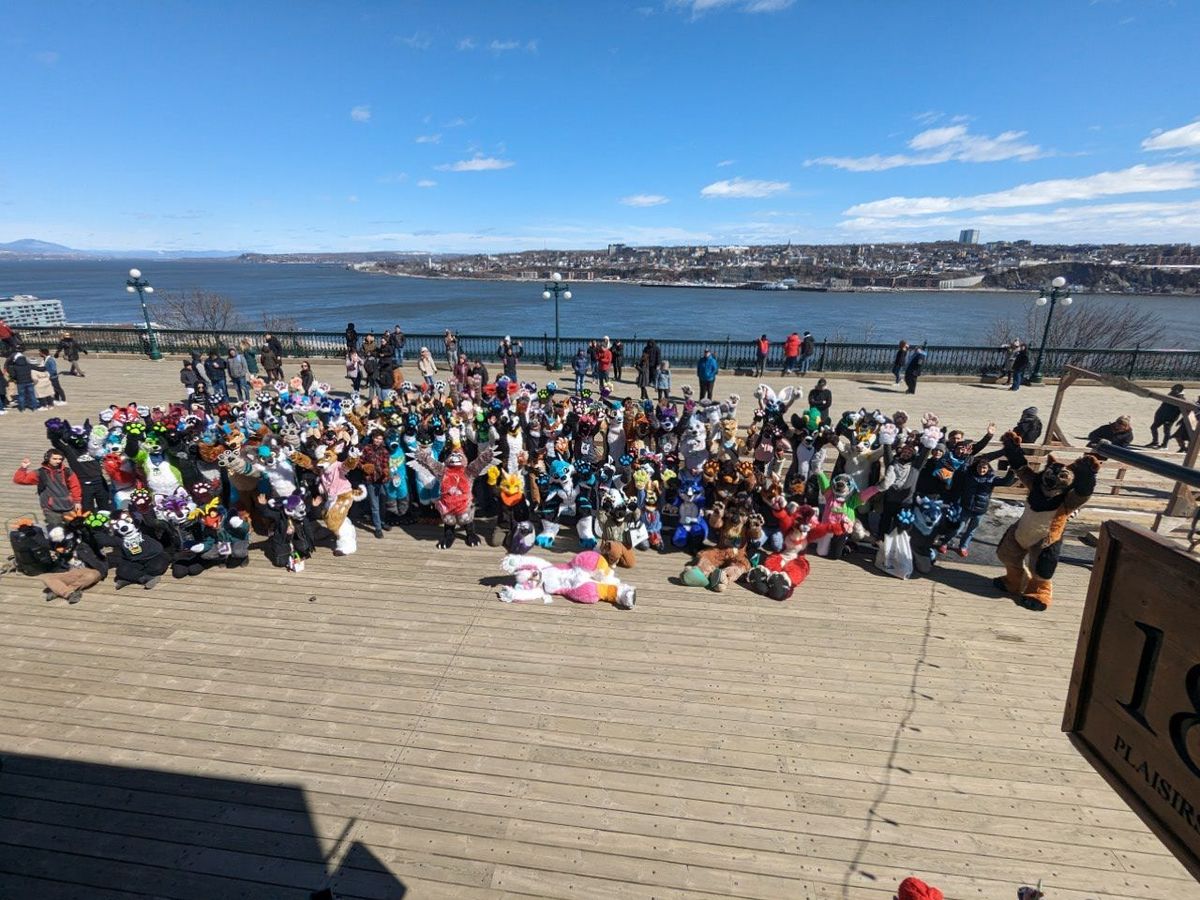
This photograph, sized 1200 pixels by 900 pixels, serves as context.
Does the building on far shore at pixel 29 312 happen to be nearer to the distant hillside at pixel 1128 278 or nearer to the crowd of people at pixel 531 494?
the crowd of people at pixel 531 494

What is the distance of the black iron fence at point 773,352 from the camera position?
63.7ft

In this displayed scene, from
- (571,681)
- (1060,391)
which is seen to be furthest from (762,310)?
(571,681)

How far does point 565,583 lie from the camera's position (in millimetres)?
6949

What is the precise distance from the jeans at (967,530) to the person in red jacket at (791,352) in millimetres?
12166

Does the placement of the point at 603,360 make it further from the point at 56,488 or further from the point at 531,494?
the point at 56,488

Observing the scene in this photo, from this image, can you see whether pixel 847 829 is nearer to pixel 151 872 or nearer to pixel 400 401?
pixel 151 872

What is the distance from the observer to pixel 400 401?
38.7ft

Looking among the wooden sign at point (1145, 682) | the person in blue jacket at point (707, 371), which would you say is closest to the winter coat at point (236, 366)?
the person in blue jacket at point (707, 371)

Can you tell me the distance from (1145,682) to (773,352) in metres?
23.2

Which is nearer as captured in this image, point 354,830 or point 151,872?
point 151,872

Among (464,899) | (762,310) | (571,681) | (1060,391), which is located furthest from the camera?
(762,310)

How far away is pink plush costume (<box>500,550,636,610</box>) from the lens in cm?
684

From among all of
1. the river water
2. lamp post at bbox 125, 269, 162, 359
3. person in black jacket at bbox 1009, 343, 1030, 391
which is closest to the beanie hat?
person in black jacket at bbox 1009, 343, 1030, 391

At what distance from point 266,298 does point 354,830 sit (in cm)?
14410
